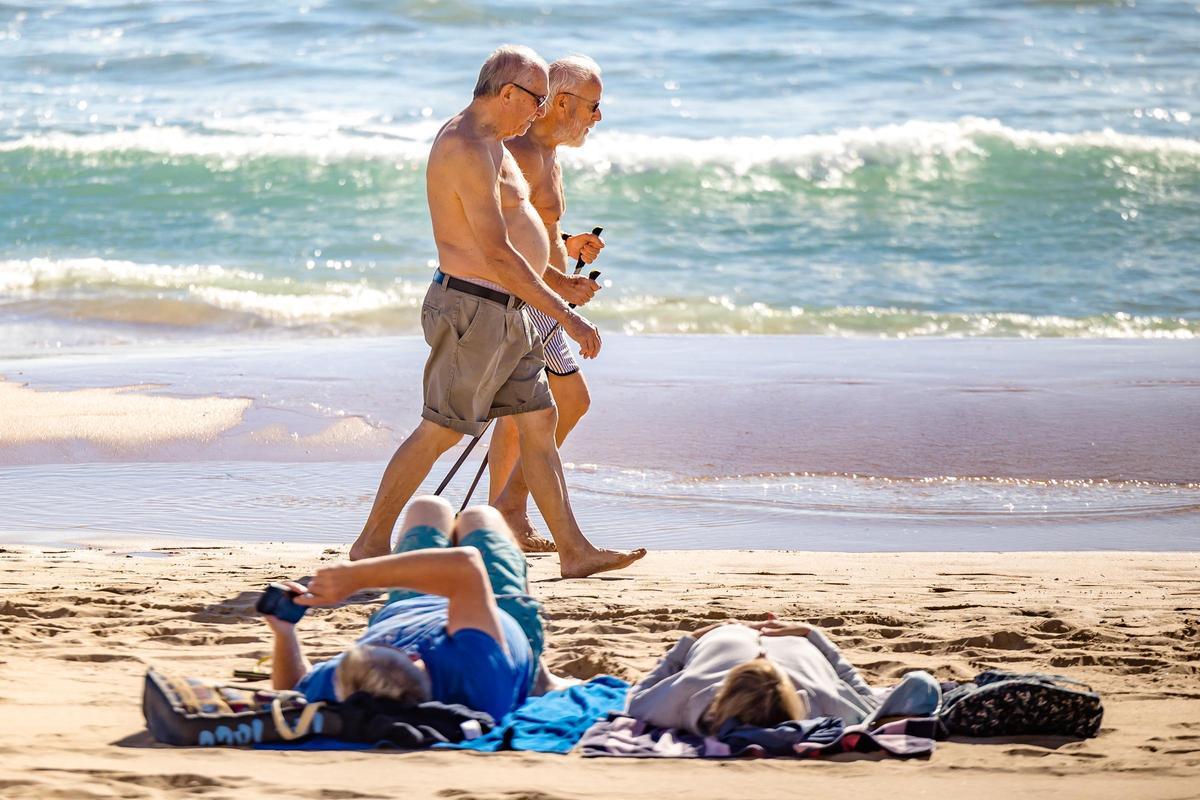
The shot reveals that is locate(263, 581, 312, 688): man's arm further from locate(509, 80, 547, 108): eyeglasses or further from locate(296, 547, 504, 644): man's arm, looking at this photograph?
locate(509, 80, 547, 108): eyeglasses

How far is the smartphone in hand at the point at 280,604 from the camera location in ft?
12.8

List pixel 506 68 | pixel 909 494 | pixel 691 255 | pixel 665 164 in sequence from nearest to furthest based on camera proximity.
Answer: pixel 506 68
pixel 909 494
pixel 691 255
pixel 665 164

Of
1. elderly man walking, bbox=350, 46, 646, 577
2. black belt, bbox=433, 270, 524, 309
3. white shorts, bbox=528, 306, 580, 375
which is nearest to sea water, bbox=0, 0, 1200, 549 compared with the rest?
white shorts, bbox=528, 306, 580, 375

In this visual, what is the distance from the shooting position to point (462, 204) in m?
5.42

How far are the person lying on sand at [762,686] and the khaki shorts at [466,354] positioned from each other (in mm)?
1583

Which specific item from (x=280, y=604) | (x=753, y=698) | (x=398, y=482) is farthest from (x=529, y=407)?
(x=753, y=698)

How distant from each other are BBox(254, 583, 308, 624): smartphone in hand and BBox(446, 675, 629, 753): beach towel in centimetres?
53

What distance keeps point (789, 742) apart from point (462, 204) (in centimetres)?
236

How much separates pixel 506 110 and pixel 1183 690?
111 inches

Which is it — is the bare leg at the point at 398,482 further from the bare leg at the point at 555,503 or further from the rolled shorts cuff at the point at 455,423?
the bare leg at the point at 555,503

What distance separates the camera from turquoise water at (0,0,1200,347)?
13891 mm

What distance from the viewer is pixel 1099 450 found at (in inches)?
316

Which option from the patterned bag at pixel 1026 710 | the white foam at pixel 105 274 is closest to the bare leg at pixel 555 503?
the patterned bag at pixel 1026 710

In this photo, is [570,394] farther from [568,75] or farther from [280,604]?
[280,604]
